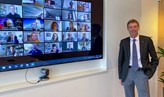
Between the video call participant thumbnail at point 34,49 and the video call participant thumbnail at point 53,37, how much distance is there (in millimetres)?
112

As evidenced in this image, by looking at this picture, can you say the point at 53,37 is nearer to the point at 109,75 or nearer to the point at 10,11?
the point at 10,11

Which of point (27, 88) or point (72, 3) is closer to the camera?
point (27, 88)

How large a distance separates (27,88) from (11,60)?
1.26 feet

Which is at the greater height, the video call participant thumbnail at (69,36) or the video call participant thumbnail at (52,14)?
the video call participant thumbnail at (52,14)

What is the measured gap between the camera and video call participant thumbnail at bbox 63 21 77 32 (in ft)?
8.77

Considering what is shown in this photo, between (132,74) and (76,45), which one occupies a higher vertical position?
(76,45)

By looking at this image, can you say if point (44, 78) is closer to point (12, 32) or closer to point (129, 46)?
point (12, 32)

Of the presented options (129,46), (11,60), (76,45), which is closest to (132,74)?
(129,46)

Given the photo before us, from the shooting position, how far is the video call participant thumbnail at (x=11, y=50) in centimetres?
212

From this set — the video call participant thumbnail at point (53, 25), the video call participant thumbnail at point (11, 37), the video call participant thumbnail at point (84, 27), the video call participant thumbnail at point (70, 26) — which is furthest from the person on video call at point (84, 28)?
the video call participant thumbnail at point (11, 37)

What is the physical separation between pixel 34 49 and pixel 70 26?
61cm

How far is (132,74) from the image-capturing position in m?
3.06

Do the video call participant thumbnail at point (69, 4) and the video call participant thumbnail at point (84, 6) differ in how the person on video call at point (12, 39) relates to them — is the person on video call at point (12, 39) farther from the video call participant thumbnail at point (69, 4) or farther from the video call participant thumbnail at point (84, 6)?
the video call participant thumbnail at point (84, 6)

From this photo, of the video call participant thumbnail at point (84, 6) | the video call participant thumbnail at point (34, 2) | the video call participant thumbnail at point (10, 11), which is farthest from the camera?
the video call participant thumbnail at point (84, 6)
